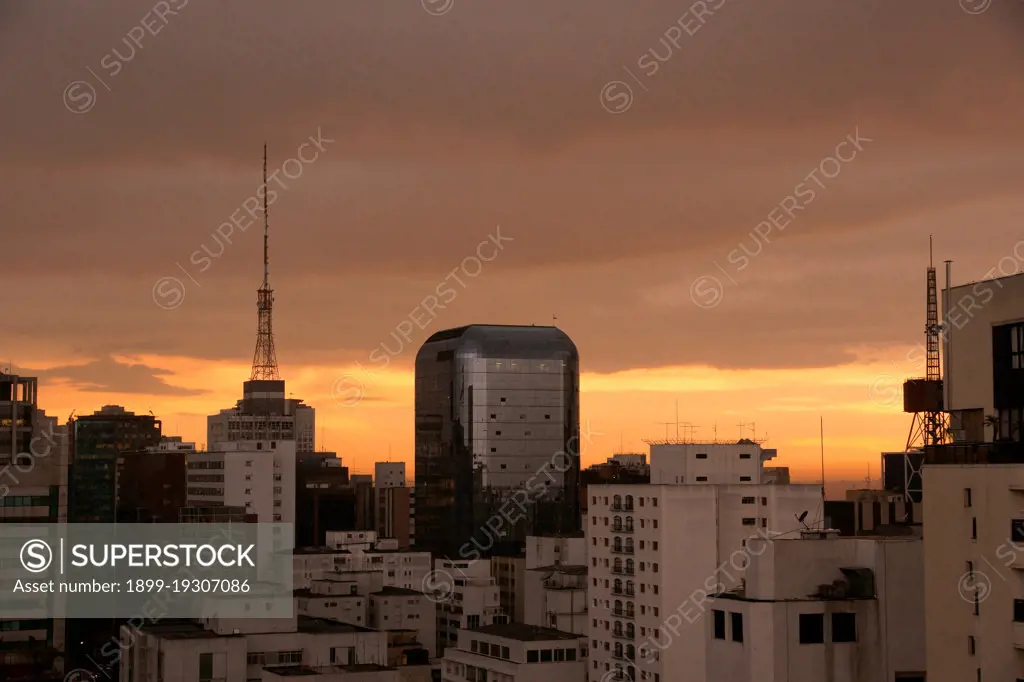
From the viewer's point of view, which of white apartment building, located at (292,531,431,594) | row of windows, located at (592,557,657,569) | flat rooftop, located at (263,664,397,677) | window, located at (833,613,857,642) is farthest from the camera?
white apartment building, located at (292,531,431,594)

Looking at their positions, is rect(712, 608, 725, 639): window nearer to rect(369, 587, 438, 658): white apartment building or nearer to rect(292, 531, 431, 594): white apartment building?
rect(369, 587, 438, 658): white apartment building

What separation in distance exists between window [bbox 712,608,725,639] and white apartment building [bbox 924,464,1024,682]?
589 inches

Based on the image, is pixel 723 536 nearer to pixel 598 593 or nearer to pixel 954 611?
pixel 598 593

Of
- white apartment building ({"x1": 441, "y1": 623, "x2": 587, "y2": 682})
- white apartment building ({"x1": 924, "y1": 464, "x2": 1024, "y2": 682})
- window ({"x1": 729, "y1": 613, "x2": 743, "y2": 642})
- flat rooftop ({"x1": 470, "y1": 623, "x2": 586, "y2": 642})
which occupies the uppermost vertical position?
white apartment building ({"x1": 924, "y1": 464, "x2": 1024, "y2": 682})

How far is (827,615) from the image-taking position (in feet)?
190

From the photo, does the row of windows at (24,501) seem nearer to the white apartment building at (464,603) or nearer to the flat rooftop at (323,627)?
the flat rooftop at (323,627)

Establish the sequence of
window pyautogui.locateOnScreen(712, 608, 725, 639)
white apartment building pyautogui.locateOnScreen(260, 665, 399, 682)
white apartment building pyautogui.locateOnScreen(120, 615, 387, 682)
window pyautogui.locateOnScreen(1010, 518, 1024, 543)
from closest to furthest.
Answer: window pyautogui.locateOnScreen(1010, 518, 1024, 543)
window pyautogui.locateOnScreen(712, 608, 725, 639)
white apartment building pyautogui.locateOnScreen(260, 665, 399, 682)
white apartment building pyautogui.locateOnScreen(120, 615, 387, 682)

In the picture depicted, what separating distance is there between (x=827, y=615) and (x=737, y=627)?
11.3 feet

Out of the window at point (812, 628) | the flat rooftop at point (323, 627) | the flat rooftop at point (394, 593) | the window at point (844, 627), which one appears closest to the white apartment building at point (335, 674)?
the flat rooftop at point (323, 627)

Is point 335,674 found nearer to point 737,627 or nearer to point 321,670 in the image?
point 321,670

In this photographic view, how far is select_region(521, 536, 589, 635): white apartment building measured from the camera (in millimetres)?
129000

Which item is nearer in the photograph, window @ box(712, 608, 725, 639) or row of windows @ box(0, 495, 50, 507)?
window @ box(712, 608, 725, 639)

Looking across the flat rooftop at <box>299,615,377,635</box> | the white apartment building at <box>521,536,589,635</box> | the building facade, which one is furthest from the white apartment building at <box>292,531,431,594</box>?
the building facade

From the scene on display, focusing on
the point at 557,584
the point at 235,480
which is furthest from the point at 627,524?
the point at 235,480
